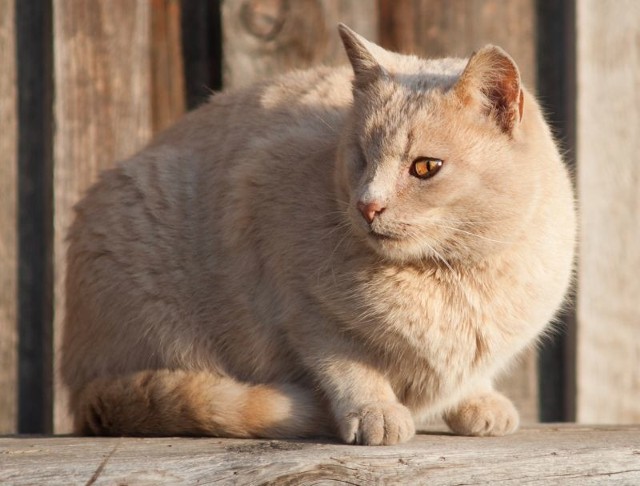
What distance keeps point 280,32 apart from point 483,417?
1.51 meters

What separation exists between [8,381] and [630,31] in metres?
2.47

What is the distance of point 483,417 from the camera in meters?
2.88

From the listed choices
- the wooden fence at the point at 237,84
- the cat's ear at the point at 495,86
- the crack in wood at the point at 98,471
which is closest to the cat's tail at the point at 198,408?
the crack in wood at the point at 98,471

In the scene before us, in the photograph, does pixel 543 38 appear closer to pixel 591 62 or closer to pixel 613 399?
pixel 591 62

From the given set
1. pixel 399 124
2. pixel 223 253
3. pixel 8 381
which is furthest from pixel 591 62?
pixel 8 381

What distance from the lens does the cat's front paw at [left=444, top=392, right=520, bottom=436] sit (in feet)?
9.41

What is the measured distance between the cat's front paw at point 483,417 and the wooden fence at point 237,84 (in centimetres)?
81

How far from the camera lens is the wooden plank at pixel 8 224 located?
3.47 metres

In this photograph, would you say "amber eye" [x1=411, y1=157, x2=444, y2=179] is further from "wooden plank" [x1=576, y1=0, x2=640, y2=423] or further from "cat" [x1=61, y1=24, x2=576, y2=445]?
"wooden plank" [x1=576, y1=0, x2=640, y2=423]

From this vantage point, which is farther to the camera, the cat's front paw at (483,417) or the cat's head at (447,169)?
the cat's front paw at (483,417)

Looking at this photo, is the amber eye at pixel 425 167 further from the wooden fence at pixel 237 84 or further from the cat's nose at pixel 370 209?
the wooden fence at pixel 237 84

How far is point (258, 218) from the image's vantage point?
292cm

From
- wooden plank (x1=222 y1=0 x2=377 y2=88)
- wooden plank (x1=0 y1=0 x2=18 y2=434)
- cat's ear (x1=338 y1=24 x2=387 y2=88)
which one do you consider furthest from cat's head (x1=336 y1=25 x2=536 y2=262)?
wooden plank (x1=0 y1=0 x2=18 y2=434)

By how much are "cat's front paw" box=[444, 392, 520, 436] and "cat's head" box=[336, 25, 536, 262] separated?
524 millimetres
